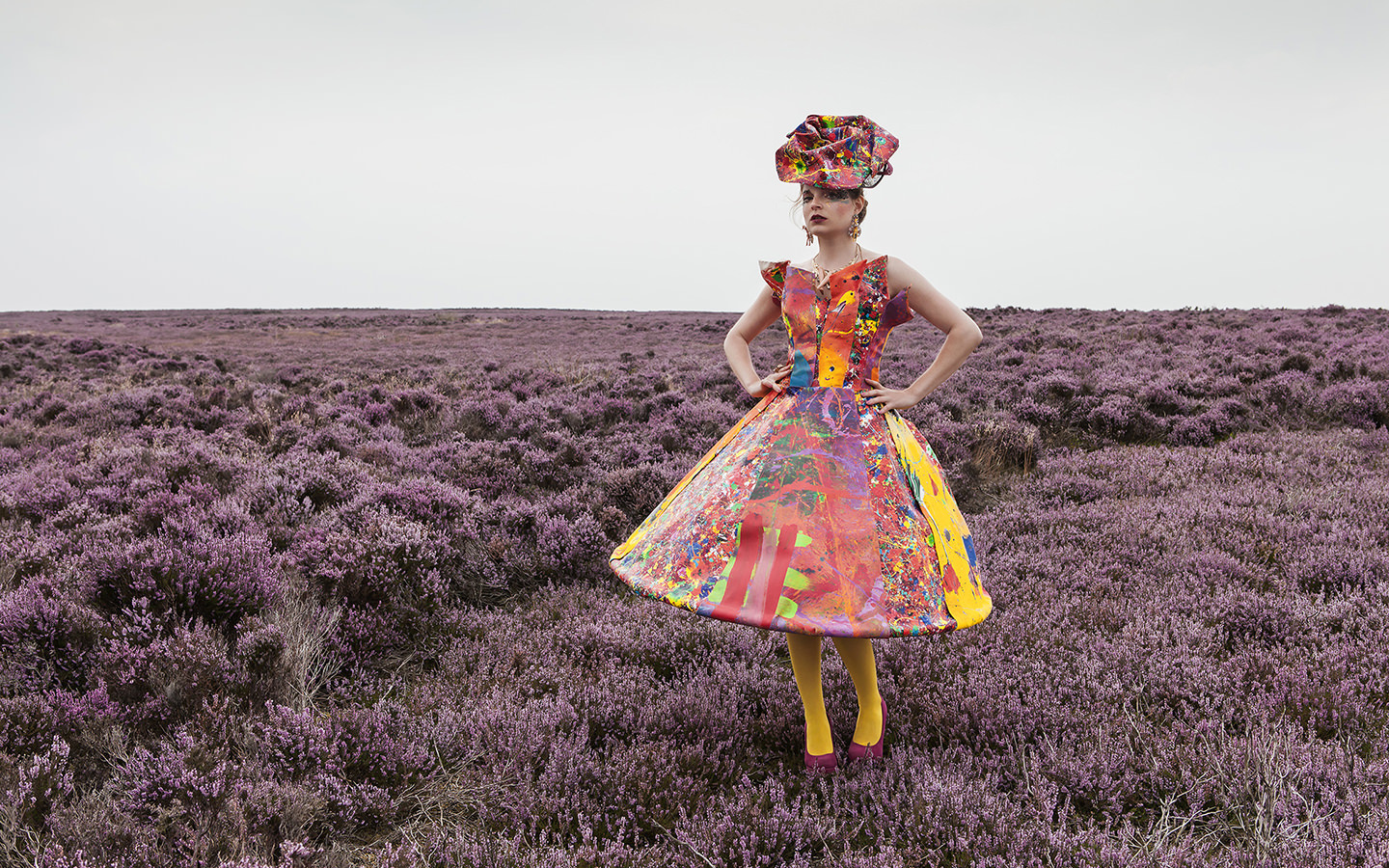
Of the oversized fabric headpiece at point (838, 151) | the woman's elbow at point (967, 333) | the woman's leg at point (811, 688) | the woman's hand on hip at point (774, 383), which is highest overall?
the oversized fabric headpiece at point (838, 151)

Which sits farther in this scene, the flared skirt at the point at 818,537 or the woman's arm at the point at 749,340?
A: the woman's arm at the point at 749,340

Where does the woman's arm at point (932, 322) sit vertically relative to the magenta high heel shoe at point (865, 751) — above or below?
above

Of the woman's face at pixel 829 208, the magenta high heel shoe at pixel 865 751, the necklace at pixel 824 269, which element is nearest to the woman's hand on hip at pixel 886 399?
the necklace at pixel 824 269

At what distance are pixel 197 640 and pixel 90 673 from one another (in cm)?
42

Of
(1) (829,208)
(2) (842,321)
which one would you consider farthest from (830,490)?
(1) (829,208)

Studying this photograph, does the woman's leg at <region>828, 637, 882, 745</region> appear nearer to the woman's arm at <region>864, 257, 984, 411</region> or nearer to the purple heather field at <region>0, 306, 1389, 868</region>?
the purple heather field at <region>0, 306, 1389, 868</region>

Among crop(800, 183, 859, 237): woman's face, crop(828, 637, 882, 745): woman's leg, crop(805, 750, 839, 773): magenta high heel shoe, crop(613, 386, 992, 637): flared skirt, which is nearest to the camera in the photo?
crop(613, 386, 992, 637): flared skirt

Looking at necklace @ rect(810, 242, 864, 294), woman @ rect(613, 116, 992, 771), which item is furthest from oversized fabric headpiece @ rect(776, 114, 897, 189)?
necklace @ rect(810, 242, 864, 294)

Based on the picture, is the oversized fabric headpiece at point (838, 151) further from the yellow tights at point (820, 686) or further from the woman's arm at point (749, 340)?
the yellow tights at point (820, 686)

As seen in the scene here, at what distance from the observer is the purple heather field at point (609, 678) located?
2.28 metres

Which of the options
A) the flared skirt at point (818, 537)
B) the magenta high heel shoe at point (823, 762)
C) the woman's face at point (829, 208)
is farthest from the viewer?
the magenta high heel shoe at point (823, 762)

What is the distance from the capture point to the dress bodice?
246 cm

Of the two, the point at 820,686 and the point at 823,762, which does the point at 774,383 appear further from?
the point at 823,762

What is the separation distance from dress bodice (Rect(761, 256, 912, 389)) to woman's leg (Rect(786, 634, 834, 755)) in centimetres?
95
